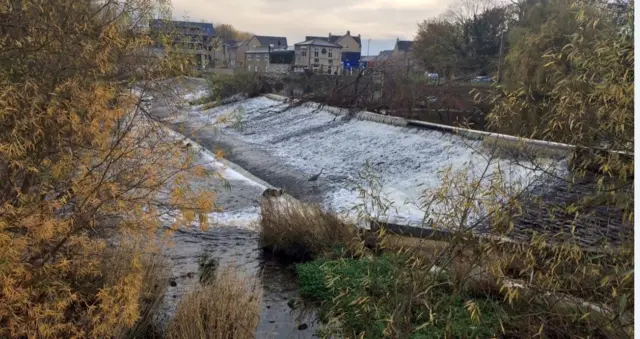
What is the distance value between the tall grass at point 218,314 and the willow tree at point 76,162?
496mm

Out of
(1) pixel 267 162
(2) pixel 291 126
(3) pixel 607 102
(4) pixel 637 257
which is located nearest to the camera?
(4) pixel 637 257

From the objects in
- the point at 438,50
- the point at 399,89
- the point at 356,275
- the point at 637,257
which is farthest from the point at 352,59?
the point at 637,257

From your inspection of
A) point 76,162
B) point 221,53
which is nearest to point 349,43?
point 221,53

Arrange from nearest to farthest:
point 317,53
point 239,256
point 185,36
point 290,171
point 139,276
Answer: point 139,276
point 185,36
point 239,256
point 290,171
point 317,53

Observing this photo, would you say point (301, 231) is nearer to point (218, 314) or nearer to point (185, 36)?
point (218, 314)

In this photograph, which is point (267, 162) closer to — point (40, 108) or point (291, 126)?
point (291, 126)

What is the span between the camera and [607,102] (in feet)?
8.55

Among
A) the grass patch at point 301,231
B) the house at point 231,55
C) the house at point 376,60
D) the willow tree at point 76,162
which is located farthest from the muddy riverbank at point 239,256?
the house at point 231,55

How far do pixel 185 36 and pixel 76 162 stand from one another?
5.27 ft

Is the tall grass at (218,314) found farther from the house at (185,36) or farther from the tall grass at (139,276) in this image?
the house at (185,36)

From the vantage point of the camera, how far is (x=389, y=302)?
10.8 feet

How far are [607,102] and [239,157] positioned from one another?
13.7m

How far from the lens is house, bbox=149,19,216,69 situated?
4380mm

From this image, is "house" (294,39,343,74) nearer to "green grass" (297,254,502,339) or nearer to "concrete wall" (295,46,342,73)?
"concrete wall" (295,46,342,73)
